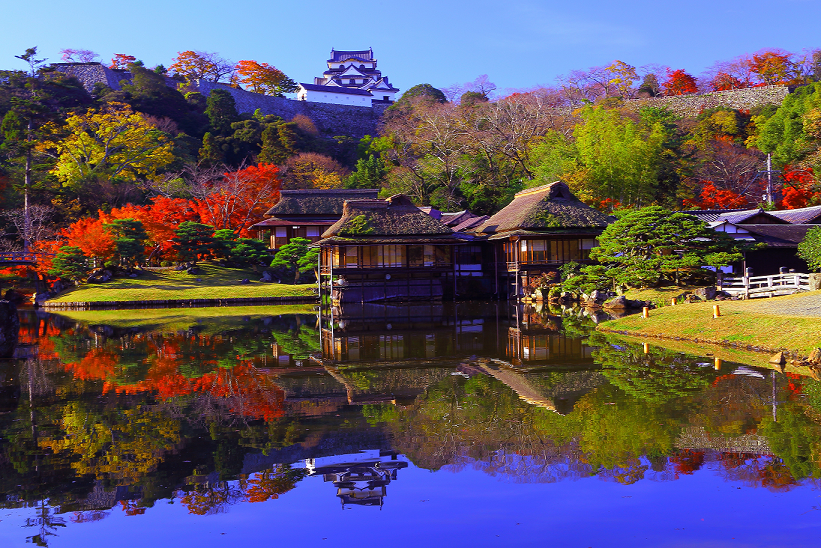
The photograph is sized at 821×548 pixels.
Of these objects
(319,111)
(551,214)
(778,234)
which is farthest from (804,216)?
(319,111)

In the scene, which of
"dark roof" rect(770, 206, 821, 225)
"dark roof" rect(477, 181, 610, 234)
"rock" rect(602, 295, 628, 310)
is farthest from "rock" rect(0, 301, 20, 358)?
"dark roof" rect(770, 206, 821, 225)

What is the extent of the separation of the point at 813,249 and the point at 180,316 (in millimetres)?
25530

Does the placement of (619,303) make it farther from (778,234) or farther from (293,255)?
(293,255)

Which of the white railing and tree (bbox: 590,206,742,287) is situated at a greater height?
tree (bbox: 590,206,742,287)

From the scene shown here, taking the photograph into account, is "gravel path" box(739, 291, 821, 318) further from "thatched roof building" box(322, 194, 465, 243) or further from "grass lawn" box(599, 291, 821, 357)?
"thatched roof building" box(322, 194, 465, 243)

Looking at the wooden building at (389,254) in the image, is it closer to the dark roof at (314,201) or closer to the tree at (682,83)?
the dark roof at (314,201)

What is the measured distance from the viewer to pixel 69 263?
36594 millimetres

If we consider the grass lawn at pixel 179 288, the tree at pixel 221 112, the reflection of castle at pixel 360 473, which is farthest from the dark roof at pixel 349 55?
the reflection of castle at pixel 360 473

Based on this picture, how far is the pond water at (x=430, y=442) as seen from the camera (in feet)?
19.3

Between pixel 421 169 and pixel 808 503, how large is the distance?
46931 mm

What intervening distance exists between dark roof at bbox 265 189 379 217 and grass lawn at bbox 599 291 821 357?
2995 centimetres

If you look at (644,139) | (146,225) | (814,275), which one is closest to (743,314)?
(814,275)

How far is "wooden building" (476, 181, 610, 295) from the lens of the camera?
32.6 meters

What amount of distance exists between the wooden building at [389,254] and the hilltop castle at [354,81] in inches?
1989
